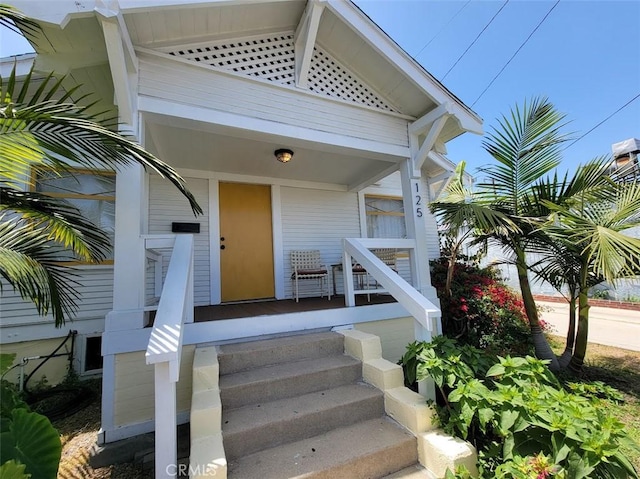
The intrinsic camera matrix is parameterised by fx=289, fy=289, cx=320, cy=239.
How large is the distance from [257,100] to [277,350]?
8.74 ft

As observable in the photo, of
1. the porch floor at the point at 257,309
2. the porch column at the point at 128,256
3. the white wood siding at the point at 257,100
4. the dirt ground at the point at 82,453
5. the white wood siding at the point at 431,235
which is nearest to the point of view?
the dirt ground at the point at 82,453

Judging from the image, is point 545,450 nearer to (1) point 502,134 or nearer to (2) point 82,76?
(1) point 502,134

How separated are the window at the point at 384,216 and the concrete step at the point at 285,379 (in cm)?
380

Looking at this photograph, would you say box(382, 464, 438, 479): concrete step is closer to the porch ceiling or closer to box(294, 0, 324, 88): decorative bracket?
the porch ceiling

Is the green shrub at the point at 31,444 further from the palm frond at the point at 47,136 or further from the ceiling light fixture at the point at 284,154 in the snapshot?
the ceiling light fixture at the point at 284,154

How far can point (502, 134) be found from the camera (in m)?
3.77

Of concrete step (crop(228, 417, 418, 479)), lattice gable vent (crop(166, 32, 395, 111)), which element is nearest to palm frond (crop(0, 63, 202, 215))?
lattice gable vent (crop(166, 32, 395, 111))

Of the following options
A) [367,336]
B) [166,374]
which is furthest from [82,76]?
[367,336]

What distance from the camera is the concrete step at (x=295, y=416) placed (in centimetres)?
186

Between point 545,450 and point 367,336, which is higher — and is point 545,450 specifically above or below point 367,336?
below

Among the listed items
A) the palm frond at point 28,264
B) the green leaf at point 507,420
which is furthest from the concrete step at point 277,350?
→ the green leaf at point 507,420

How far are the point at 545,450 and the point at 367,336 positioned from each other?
1426 millimetres

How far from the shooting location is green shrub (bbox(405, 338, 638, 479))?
1.41 metres

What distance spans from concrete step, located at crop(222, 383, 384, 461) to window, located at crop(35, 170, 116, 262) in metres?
3.08
